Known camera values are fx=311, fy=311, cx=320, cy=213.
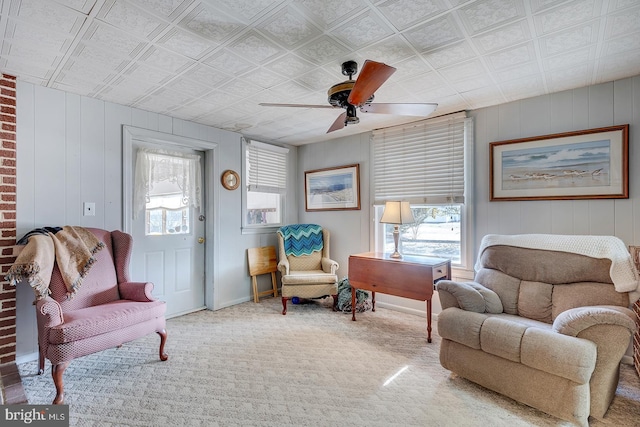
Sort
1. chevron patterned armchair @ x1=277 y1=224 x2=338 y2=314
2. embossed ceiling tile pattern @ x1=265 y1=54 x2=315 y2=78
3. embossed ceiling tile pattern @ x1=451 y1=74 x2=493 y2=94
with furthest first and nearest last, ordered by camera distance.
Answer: chevron patterned armchair @ x1=277 y1=224 x2=338 y2=314 < embossed ceiling tile pattern @ x1=451 y1=74 x2=493 y2=94 < embossed ceiling tile pattern @ x1=265 y1=54 x2=315 y2=78

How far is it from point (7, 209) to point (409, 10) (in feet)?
10.1

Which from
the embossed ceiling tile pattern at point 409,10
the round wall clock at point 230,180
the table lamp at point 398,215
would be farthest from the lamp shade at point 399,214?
the round wall clock at point 230,180

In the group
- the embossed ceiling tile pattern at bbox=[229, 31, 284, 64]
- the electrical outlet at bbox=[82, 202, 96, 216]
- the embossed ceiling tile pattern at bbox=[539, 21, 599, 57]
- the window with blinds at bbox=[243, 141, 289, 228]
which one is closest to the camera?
the embossed ceiling tile pattern at bbox=[539, 21, 599, 57]

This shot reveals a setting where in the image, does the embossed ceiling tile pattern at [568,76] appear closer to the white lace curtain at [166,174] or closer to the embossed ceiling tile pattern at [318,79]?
the embossed ceiling tile pattern at [318,79]

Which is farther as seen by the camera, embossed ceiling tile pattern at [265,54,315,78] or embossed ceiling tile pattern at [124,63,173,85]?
embossed ceiling tile pattern at [124,63,173,85]

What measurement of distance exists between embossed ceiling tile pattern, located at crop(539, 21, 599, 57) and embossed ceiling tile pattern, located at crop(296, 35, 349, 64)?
3.99 feet

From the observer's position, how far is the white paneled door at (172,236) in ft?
10.7

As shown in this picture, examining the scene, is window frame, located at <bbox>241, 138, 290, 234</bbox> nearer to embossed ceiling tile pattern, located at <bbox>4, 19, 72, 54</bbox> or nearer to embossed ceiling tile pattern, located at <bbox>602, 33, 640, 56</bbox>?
embossed ceiling tile pattern, located at <bbox>4, 19, 72, 54</bbox>

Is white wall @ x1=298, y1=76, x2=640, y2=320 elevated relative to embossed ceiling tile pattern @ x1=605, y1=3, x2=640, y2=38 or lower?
lower

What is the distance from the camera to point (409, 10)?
1605mm

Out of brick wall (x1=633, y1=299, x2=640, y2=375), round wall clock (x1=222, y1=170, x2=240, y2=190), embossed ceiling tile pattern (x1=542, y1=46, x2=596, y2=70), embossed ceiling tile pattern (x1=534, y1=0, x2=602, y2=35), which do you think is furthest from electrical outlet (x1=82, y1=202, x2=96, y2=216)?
brick wall (x1=633, y1=299, x2=640, y2=375)

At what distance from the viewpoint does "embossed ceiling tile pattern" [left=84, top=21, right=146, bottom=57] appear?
5.80 feet

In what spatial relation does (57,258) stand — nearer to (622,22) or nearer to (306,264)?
(306,264)

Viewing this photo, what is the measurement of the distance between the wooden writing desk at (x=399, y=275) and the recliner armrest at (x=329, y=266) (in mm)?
417
